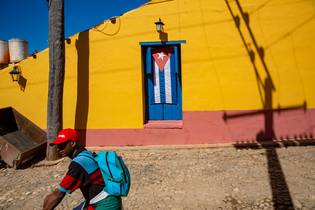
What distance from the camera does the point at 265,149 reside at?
24.6 feet

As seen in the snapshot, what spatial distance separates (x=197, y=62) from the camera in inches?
317

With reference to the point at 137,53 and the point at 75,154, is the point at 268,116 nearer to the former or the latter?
the point at 137,53

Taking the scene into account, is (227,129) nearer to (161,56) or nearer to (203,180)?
(203,180)

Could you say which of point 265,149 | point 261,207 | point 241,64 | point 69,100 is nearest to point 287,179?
point 261,207

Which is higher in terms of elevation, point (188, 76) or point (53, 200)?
point (188, 76)

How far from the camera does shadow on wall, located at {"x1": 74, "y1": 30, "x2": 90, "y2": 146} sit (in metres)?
8.39

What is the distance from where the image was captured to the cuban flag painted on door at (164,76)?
27.6 ft

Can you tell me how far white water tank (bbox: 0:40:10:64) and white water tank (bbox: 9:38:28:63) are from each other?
0.21 m

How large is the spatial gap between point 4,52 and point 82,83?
3.75 m

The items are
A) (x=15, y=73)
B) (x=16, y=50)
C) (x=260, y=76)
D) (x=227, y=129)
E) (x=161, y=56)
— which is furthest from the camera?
(x=16, y=50)

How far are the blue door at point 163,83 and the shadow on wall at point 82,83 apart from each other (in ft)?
5.54

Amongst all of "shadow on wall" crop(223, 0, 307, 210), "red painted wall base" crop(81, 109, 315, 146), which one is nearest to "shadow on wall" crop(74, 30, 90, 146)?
"red painted wall base" crop(81, 109, 315, 146)

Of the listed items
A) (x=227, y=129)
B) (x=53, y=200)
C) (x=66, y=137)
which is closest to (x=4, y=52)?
(x=227, y=129)

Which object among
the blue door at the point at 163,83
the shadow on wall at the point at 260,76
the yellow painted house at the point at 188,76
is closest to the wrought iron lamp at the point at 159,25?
the yellow painted house at the point at 188,76
